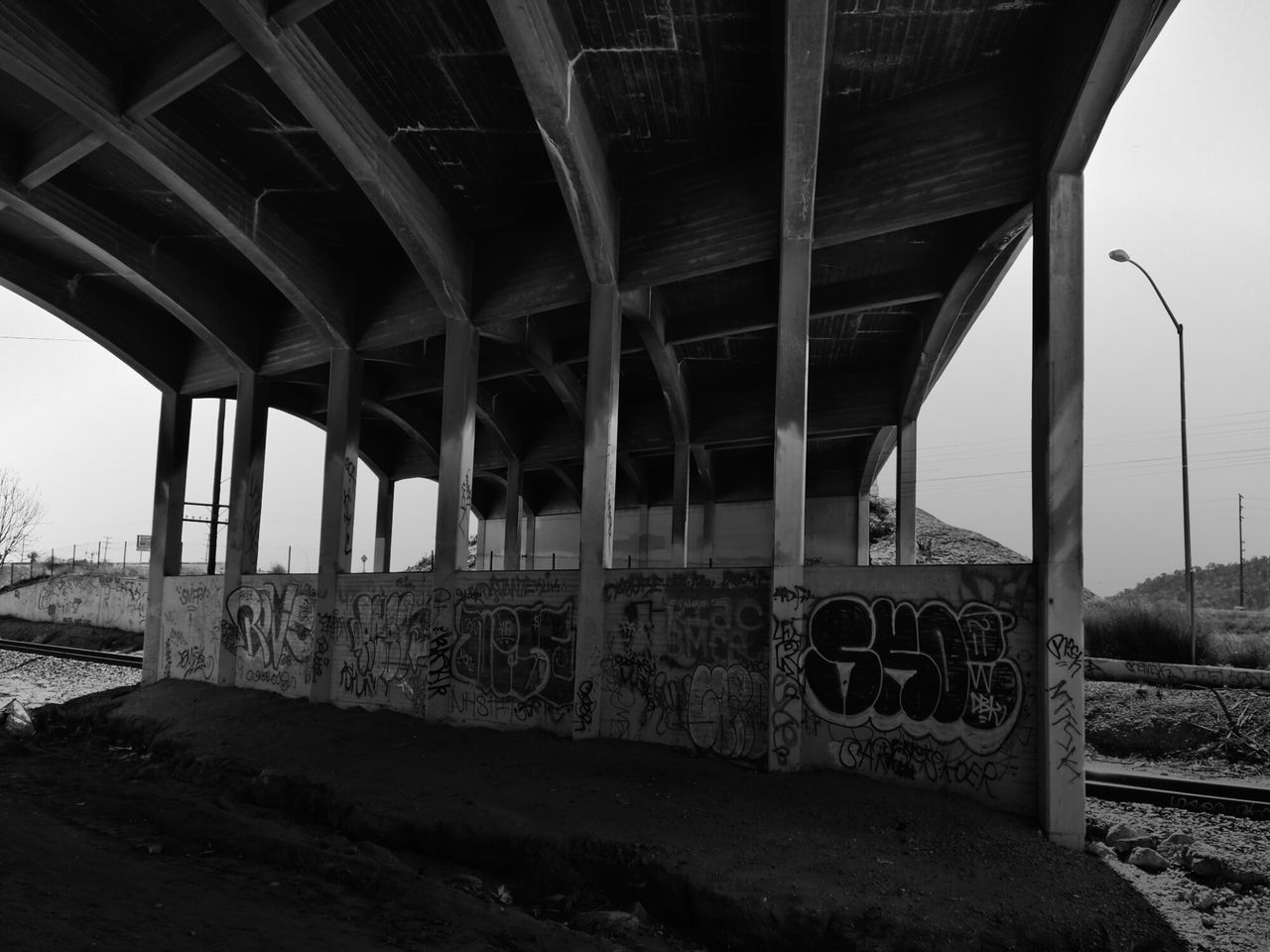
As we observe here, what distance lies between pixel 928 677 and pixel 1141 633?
12.9m

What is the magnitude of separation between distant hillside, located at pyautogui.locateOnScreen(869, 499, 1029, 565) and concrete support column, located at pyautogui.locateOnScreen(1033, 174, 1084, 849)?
2728 centimetres

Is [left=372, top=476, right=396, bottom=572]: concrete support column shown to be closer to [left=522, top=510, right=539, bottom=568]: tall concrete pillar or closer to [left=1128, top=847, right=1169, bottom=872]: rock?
[left=522, top=510, right=539, bottom=568]: tall concrete pillar

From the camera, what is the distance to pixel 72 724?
17.1 metres

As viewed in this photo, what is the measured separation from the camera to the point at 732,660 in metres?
11.4

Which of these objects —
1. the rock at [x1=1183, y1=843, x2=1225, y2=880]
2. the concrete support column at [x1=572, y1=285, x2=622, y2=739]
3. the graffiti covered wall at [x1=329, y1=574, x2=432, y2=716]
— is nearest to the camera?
the rock at [x1=1183, y1=843, x2=1225, y2=880]

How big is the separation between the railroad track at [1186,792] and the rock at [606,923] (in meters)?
6.79

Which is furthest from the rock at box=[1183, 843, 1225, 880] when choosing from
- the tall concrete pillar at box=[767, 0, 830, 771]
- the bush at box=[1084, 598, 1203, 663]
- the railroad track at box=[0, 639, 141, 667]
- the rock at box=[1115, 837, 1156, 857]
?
the railroad track at box=[0, 639, 141, 667]

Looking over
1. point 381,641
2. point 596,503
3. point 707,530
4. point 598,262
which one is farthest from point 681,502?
point 598,262

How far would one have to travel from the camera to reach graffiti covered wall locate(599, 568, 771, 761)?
36.9 ft

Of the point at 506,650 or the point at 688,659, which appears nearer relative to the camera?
the point at 688,659

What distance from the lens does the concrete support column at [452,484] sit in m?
14.5


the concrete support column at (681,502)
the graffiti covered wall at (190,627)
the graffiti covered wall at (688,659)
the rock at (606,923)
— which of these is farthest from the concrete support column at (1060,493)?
the graffiti covered wall at (190,627)

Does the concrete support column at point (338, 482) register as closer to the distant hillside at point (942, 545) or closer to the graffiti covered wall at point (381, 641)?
the graffiti covered wall at point (381, 641)

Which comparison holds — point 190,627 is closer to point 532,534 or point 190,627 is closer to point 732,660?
point 732,660
